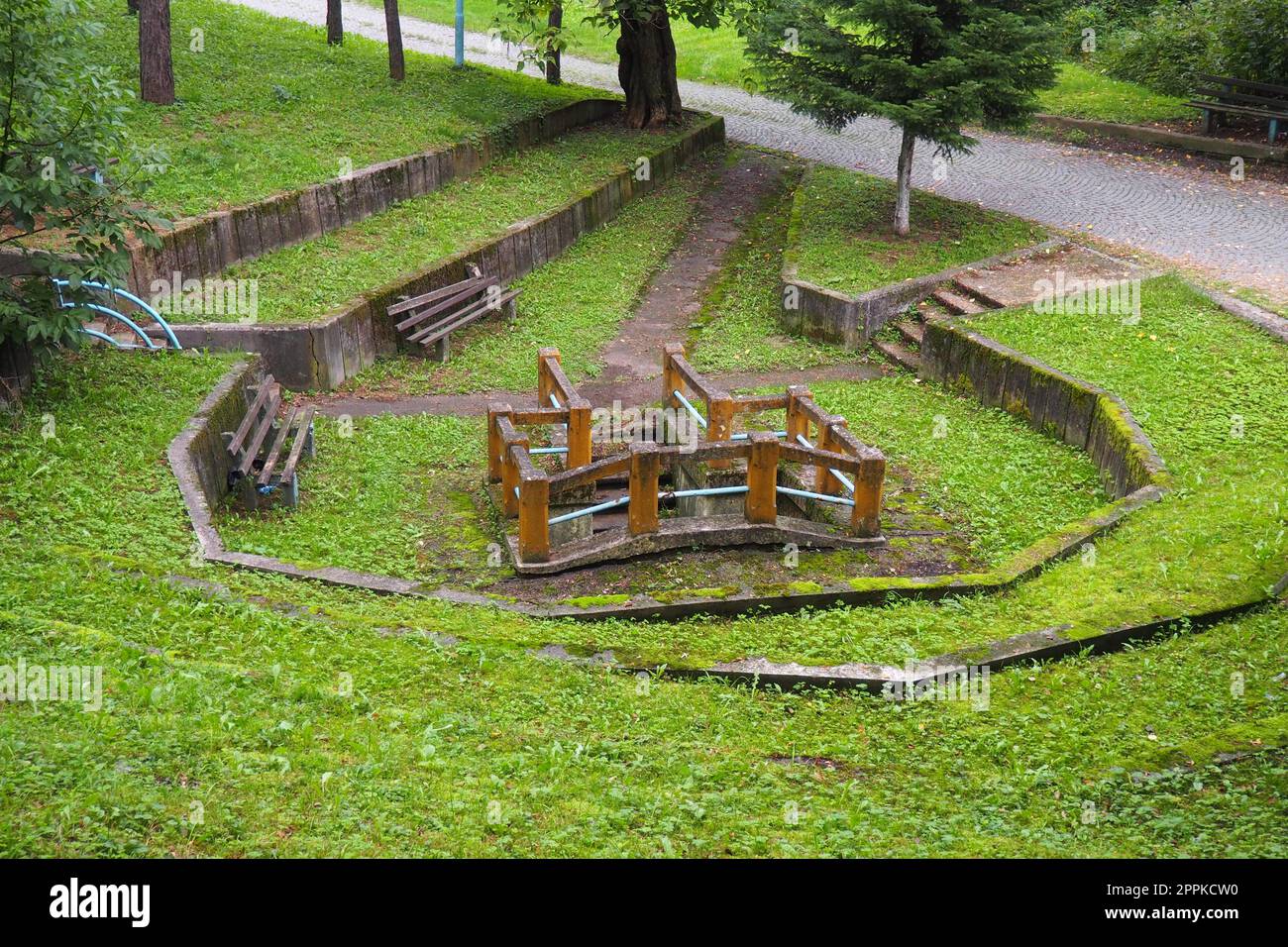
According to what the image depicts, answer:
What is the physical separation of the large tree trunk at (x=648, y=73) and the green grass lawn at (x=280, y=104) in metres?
1.24

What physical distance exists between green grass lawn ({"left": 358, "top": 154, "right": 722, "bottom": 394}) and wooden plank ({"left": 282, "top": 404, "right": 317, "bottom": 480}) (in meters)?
2.18

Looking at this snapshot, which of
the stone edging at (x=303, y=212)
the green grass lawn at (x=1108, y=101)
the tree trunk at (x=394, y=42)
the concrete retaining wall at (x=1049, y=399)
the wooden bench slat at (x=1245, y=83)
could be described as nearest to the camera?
the concrete retaining wall at (x=1049, y=399)

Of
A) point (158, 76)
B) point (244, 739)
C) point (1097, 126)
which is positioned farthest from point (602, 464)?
point (1097, 126)

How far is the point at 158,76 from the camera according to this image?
1830 centimetres

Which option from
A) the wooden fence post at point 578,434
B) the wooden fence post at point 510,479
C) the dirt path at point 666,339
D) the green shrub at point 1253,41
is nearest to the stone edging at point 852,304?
the dirt path at point 666,339

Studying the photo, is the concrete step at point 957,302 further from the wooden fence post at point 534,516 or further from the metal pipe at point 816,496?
the wooden fence post at point 534,516

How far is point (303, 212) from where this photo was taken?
16.7m

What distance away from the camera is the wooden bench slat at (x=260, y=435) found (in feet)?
36.6

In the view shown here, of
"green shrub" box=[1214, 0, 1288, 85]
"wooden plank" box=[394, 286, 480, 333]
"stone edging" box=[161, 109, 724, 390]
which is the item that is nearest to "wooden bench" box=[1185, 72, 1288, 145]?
"green shrub" box=[1214, 0, 1288, 85]

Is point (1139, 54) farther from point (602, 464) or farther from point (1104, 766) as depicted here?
point (1104, 766)

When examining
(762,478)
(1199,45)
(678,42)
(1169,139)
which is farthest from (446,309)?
(678,42)

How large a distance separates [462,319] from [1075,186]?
11.1m

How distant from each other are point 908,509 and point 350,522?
16.8 ft

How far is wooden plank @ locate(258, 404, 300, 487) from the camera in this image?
1114 centimetres
